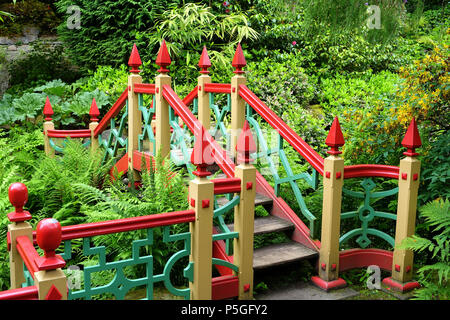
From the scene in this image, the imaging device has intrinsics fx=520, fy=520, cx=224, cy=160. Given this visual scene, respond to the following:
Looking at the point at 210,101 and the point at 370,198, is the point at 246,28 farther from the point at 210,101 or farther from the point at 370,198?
the point at 370,198

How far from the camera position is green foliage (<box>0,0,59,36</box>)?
1282 cm

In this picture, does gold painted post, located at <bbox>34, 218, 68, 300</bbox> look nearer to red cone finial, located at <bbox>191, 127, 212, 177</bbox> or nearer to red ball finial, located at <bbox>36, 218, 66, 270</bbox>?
red ball finial, located at <bbox>36, 218, 66, 270</bbox>

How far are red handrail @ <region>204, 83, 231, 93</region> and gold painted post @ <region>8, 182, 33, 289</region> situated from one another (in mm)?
3076

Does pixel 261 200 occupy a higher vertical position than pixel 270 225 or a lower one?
higher

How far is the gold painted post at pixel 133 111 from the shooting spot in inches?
270

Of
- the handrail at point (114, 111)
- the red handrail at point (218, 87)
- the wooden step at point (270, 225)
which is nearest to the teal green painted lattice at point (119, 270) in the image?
the wooden step at point (270, 225)

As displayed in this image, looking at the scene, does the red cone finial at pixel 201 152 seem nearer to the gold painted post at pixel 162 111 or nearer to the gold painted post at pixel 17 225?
the gold painted post at pixel 17 225

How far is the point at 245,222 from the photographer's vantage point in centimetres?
468

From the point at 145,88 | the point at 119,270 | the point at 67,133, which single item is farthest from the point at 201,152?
the point at 67,133

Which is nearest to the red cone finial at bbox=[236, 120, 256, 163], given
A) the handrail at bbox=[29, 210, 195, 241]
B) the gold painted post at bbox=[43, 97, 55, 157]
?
the handrail at bbox=[29, 210, 195, 241]

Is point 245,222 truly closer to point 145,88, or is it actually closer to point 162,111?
point 162,111

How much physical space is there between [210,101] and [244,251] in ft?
8.32

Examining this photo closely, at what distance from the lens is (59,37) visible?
12.1 meters

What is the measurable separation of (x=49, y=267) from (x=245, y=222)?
2.19 meters
